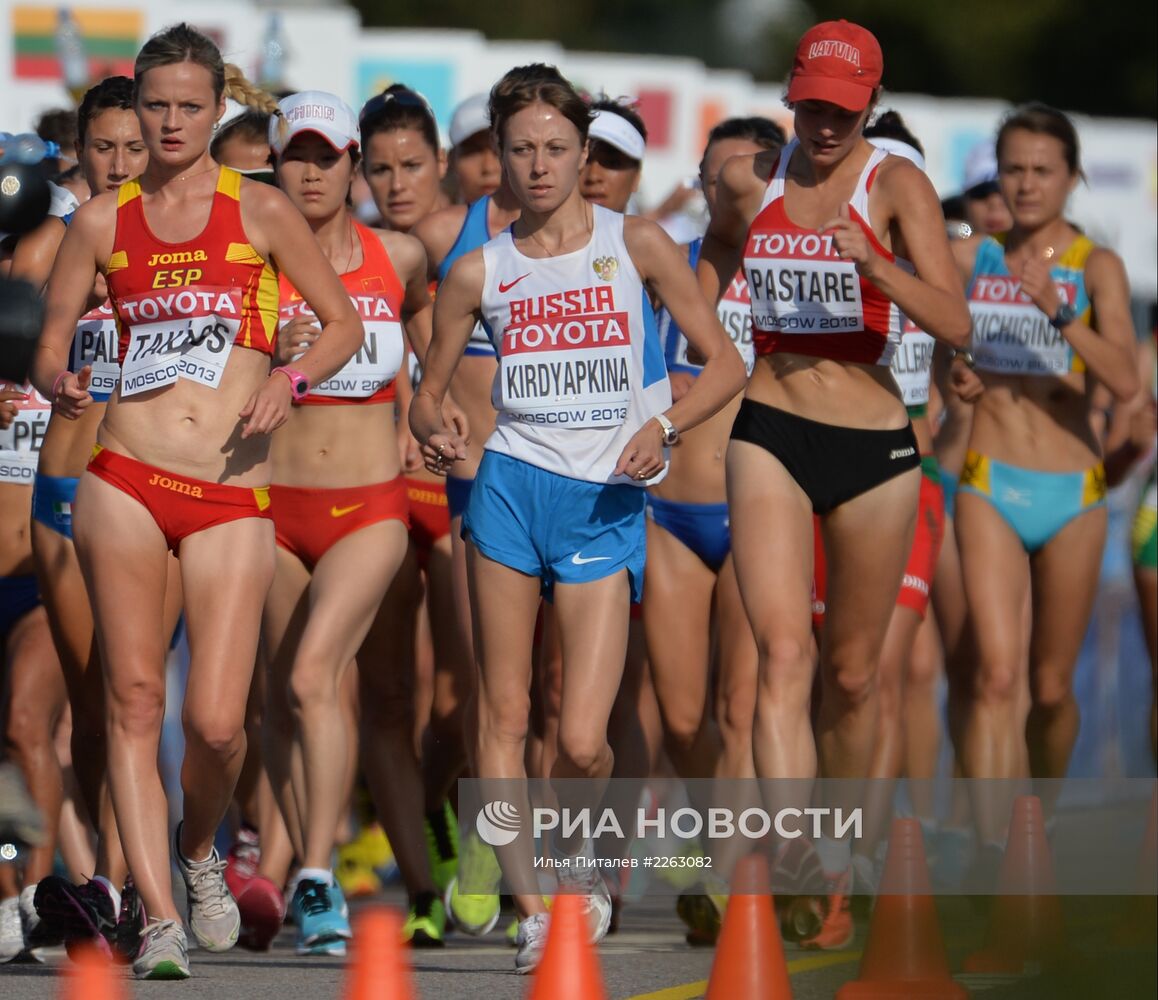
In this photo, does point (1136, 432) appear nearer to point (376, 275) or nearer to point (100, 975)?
point (376, 275)

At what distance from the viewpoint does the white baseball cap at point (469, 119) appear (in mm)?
10406

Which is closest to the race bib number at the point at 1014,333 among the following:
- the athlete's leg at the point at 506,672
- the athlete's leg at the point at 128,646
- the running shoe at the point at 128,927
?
the athlete's leg at the point at 506,672

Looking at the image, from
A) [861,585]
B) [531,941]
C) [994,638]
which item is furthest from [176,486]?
[994,638]

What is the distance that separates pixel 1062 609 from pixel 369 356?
9.87ft

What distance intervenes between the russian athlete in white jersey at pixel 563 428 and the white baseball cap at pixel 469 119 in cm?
212

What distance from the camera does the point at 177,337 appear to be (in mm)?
7754

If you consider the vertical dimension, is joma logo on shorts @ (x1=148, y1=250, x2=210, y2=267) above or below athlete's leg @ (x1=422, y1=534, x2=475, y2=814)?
above

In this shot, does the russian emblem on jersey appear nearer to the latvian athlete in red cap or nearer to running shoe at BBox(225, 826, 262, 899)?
the latvian athlete in red cap

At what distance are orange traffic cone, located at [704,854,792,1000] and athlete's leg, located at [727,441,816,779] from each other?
131cm

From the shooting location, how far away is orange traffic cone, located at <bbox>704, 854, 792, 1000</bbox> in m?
6.59

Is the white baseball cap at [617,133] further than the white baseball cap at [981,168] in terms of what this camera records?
No

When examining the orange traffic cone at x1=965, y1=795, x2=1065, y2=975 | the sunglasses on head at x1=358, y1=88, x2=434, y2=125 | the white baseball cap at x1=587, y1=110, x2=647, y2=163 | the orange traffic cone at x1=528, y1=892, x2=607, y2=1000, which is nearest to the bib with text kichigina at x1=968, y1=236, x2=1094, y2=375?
the white baseball cap at x1=587, y1=110, x2=647, y2=163

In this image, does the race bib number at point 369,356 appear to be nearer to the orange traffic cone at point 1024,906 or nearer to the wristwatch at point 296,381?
the wristwatch at point 296,381

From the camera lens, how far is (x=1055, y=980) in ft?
25.0
